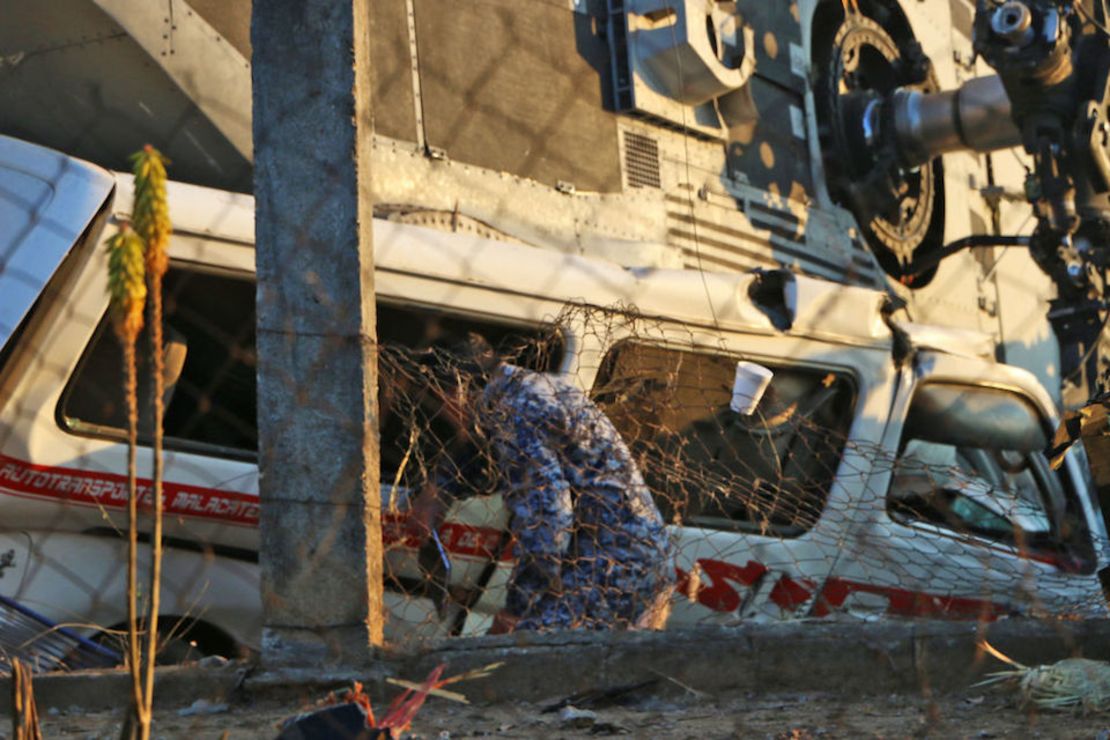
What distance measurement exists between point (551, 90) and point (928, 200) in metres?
4.10

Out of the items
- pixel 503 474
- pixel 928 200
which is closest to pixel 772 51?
pixel 928 200

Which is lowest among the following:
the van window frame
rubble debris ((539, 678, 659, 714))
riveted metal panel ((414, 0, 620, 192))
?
the van window frame

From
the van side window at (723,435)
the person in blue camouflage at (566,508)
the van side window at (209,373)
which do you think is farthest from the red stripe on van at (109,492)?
the van side window at (723,435)

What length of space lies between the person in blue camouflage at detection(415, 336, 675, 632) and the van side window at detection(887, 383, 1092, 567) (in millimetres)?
1584

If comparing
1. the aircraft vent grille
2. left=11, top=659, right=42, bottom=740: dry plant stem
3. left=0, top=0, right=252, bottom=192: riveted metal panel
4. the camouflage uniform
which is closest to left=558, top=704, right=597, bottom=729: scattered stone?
left=11, top=659, right=42, bottom=740: dry plant stem

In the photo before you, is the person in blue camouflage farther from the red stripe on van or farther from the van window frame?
the van window frame

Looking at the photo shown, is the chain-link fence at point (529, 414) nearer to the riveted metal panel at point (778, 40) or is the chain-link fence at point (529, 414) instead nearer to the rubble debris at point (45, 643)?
the rubble debris at point (45, 643)

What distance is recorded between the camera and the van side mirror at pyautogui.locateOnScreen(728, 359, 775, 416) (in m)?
4.99

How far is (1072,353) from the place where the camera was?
380 inches

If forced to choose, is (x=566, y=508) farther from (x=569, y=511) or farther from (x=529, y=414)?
(x=529, y=414)

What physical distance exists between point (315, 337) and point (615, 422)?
2391 mm

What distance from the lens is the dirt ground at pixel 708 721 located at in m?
2.29

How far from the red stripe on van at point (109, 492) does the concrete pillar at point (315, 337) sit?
153cm

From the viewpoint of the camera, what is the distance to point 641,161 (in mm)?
7281
